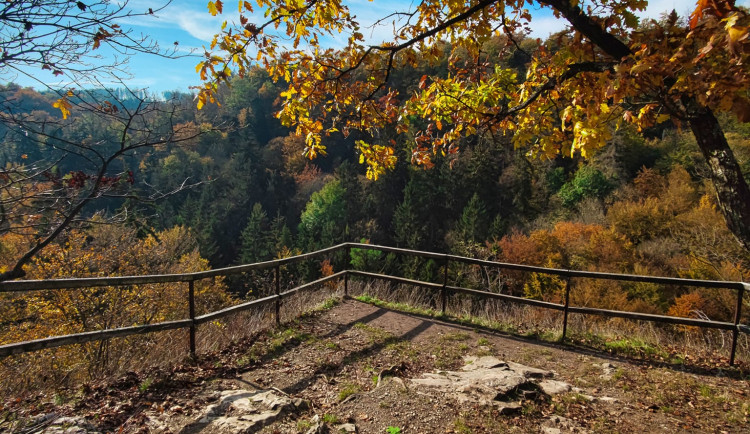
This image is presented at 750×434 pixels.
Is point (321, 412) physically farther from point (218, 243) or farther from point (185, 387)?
point (218, 243)

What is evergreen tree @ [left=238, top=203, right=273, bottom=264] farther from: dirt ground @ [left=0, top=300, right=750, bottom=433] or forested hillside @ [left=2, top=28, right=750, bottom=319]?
dirt ground @ [left=0, top=300, right=750, bottom=433]

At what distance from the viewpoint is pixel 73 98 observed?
3.26m

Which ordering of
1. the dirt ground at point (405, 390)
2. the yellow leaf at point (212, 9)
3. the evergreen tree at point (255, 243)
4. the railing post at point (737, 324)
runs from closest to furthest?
1. the yellow leaf at point (212, 9)
2. the dirt ground at point (405, 390)
3. the railing post at point (737, 324)
4. the evergreen tree at point (255, 243)

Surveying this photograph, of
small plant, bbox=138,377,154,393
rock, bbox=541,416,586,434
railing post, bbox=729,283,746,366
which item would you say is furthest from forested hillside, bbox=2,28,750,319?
rock, bbox=541,416,586,434

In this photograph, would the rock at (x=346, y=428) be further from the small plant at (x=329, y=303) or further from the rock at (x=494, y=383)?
the small plant at (x=329, y=303)

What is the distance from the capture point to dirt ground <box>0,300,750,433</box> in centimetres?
365

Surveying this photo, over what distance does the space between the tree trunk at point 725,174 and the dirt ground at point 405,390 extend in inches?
77.7

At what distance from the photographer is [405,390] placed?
4.27 m

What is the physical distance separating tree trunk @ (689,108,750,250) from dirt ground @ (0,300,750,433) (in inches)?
77.7

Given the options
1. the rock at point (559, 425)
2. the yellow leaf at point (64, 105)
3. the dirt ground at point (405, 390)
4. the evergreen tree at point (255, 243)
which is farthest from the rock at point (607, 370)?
the evergreen tree at point (255, 243)

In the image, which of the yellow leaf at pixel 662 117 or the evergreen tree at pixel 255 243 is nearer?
the yellow leaf at pixel 662 117

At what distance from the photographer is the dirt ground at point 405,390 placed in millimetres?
3646

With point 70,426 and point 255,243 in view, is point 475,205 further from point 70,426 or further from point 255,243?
point 70,426

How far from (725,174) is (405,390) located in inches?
131
